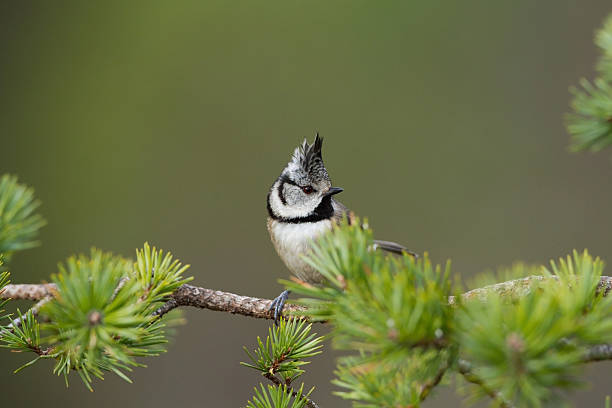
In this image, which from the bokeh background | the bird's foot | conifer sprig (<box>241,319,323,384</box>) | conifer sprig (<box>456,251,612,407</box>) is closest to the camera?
conifer sprig (<box>456,251,612,407</box>)

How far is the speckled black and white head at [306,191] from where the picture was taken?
2.22 meters

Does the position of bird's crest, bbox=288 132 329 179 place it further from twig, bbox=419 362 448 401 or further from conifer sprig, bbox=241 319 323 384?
twig, bbox=419 362 448 401

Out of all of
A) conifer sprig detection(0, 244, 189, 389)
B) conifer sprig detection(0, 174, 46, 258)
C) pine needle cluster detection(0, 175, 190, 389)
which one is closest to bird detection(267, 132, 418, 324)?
conifer sprig detection(0, 174, 46, 258)

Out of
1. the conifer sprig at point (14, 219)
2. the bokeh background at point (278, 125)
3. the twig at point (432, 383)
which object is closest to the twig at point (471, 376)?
the twig at point (432, 383)

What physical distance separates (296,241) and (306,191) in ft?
0.80

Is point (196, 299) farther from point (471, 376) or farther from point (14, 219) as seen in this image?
point (471, 376)

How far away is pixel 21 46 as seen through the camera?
13.2 ft

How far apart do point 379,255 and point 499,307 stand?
206 millimetres

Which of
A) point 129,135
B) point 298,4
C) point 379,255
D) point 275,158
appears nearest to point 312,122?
point 275,158

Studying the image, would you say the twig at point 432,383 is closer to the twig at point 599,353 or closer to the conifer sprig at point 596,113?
the twig at point 599,353

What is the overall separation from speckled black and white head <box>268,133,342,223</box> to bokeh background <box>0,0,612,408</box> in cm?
165

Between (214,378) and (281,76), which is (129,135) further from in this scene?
(214,378)

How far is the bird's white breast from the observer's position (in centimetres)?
203

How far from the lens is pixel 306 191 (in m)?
2.26
